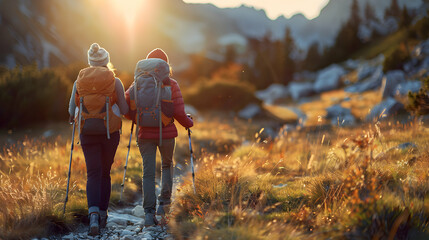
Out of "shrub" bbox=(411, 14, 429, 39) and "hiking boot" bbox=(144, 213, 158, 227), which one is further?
"shrub" bbox=(411, 14, 429, 39)

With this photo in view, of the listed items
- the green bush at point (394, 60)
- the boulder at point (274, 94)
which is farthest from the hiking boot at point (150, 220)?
the boulder at point (274, 94)

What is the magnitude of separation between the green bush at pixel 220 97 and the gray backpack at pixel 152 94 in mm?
16202

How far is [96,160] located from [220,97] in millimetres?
17042

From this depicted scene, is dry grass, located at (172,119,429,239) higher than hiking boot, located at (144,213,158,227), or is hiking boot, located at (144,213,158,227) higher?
dry grass, located at (172,119,429,239)

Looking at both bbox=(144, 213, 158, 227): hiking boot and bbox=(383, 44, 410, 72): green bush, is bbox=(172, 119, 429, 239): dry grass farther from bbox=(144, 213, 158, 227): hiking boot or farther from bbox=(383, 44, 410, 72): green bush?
bbox=(383, 44, 410, 72): green bush

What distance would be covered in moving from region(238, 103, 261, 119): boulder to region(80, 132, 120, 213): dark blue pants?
15956 millimetres

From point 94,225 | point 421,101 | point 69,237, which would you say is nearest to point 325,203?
point 94,225

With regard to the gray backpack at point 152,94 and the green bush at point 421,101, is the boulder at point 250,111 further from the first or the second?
the gray backpack at point 152,94

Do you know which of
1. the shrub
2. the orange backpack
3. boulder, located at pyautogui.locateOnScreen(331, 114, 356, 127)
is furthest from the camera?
the shrub

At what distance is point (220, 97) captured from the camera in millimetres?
20453

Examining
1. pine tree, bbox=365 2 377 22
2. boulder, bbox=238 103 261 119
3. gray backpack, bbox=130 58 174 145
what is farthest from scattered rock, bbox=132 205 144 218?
pine tree, bbox=365 2 377 22

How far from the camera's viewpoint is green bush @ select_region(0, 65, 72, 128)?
37.6 feet

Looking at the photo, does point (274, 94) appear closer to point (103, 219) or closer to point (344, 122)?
point (344, 122)

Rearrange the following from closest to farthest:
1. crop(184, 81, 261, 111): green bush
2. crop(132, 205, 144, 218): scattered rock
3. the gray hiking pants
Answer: the gray hiking pants → crop(132, 205, 144, 218): scattered rock → crop(184, 81, 261, 111): green bush
